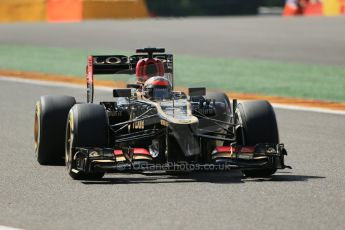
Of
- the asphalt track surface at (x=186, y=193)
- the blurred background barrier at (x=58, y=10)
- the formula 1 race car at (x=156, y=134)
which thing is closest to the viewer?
the asphalt track surface at (x=186, y=193)

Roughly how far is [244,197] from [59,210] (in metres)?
1.66

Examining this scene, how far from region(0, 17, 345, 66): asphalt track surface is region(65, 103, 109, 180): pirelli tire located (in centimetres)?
1805

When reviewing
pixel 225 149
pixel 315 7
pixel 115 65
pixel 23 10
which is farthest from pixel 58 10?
pixel 225 149

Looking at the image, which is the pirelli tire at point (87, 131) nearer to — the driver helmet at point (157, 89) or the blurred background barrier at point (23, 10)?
the driver helmet at point (157, 89)

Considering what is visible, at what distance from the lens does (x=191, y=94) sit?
1171 centimetres

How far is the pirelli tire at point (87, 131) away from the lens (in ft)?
34.8

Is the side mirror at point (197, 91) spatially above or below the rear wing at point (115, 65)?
below

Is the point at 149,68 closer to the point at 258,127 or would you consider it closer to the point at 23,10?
the point at 258,127

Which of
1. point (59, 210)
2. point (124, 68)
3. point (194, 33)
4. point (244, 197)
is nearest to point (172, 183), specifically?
point (244, 197)

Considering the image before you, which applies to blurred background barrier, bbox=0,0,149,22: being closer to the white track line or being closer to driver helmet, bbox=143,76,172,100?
the white track line

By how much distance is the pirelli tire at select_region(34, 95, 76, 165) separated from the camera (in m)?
→ 11.9

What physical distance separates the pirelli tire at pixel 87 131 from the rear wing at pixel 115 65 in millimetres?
1850

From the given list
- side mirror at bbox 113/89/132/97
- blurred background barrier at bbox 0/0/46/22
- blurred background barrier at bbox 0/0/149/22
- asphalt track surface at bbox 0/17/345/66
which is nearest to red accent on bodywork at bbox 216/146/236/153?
side mirror at bbox 113/89/132/97

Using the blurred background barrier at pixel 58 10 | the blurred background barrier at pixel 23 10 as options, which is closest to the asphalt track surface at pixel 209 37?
the blurred background barrier at pixel 58 10
